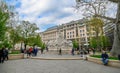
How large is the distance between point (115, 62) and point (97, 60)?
4.25m

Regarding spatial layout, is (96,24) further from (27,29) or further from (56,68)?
(27,29)

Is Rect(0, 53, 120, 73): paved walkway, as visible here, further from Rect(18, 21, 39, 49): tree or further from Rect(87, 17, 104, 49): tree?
Rect(18, 21, 39, 49): tree

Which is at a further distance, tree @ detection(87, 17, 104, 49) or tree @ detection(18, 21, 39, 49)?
tree @ detection(18, 21, 39, 49)

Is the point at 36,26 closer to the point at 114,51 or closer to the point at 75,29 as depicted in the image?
the point at 114,51

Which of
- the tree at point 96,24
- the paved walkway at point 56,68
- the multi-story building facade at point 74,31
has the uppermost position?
the multi-story building facade at point 74,31

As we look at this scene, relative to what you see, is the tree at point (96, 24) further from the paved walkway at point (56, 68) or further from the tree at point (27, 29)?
the tree at point (27, 29)

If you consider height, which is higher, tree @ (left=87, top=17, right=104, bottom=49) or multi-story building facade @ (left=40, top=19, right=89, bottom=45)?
multi-story building facade @ (left=40, top=19, right=89, bottom=45)

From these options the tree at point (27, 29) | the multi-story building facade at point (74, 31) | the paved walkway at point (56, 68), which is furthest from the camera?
the multi-story building facade at point (74, 31)

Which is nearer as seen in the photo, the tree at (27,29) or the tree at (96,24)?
the tree at (96,24)

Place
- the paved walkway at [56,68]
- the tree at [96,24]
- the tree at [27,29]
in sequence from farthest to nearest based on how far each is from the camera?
the tree at [27,29] < the tree at [96,24] < the paved walkway at [56,68]

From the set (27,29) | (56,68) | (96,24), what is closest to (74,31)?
(27,29)

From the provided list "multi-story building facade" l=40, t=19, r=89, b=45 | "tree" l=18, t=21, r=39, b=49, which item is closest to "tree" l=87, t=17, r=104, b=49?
"tree" l=18, t=21, r=39, b=49

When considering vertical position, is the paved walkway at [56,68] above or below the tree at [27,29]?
below

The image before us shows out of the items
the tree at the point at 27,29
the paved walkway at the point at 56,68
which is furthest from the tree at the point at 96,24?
the tree at the point at 27,29
